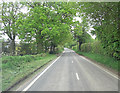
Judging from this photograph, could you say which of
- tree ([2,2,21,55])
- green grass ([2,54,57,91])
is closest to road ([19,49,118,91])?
green grass ([2,54,57,91])

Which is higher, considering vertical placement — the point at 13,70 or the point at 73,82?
the point at 13,70

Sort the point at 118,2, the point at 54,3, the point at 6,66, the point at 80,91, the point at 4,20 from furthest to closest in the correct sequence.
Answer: the point at 4,20, the point at 54,3, the point at 6,66, the point at 118,2, the point at 80,91

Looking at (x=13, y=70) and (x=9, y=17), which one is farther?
(x=9, y=17)

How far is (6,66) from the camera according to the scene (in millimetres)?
10180

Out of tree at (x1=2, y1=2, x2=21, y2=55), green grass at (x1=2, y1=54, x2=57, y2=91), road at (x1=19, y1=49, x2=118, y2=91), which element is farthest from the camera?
tree at (x1=2, y1=2, x2=21, y2=55)

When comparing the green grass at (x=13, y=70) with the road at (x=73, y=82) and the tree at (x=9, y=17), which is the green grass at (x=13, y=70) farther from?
the tree at (x=9, y=17)

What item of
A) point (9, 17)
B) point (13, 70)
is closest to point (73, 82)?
point (13, 70)

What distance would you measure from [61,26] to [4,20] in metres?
16.1

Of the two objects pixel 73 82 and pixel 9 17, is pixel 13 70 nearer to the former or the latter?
pixel 73 82

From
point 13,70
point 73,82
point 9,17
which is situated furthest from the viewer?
point 9,17

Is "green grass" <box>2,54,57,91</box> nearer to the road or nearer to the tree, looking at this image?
the road

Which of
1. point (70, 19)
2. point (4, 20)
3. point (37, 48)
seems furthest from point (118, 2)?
point (4, 20)

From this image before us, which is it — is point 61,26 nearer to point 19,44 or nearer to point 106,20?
point 19,44

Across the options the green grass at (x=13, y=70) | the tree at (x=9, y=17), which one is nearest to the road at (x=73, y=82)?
the green grass at (x=13, y=70)
